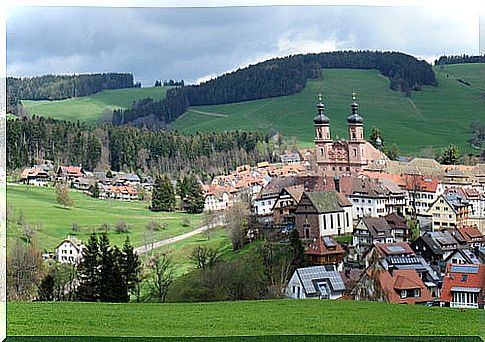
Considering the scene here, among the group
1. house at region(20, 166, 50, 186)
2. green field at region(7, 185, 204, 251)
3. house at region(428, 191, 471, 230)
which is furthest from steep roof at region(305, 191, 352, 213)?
house at region(20, 166, 50, 186)

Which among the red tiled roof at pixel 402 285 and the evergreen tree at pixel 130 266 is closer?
the red tiled roof at pixel 402 285

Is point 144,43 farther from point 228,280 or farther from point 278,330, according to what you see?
point 278,330

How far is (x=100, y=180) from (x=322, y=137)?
5.43 feet

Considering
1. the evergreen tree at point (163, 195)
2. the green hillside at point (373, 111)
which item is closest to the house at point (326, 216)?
the green hillside at point (373, 111)

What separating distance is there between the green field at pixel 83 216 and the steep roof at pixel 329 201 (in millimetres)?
850

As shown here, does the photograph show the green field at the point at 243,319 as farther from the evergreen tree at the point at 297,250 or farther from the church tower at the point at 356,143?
the church tower at the point at 356,143

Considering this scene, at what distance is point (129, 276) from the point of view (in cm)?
619

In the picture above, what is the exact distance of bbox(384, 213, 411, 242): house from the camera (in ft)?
19.9

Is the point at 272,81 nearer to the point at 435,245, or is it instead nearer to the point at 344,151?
the point at 344,151

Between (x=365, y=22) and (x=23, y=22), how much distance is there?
2.35 m

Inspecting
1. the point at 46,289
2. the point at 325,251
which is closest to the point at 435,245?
the point at 325,251

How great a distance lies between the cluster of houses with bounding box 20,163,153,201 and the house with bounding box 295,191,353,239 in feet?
3.85

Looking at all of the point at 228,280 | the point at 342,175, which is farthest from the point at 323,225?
the point at 228,280

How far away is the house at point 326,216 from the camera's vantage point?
19.9ft
